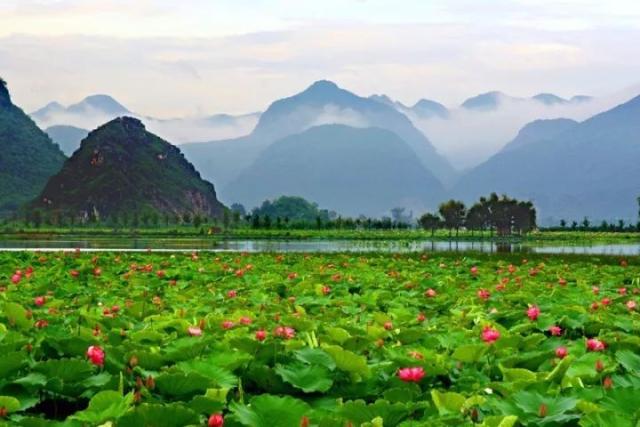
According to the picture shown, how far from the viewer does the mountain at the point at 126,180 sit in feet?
512

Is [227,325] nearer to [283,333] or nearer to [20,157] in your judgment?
[283,333]

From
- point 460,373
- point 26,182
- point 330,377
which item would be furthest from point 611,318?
point 26,182

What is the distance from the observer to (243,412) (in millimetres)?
2941

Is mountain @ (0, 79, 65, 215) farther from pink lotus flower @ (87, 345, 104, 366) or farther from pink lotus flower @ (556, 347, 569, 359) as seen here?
pink lotus flower @ (556, 347, 569, 359)

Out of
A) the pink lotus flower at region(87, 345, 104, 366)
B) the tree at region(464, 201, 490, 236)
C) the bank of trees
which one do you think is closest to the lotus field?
the pink lotus flower at region(87, 345, 104, 366)

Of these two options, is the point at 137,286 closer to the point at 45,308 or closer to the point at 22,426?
the point at 45,308

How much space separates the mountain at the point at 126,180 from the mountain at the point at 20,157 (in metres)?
9.80

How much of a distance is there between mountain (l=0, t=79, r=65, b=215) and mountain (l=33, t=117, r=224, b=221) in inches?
386

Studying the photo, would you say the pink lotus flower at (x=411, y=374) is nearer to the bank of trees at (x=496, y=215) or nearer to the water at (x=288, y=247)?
the water at (x=288, y=247)

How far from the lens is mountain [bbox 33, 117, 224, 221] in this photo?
156000 millimetres

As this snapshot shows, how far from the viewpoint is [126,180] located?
6378 inches

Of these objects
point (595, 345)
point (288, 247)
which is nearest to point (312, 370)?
point (595, 345)

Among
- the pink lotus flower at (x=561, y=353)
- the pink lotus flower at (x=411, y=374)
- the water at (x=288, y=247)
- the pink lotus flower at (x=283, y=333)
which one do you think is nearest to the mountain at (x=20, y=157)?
the water at (x=288, y=247)

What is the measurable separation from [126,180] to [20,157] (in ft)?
92.3
